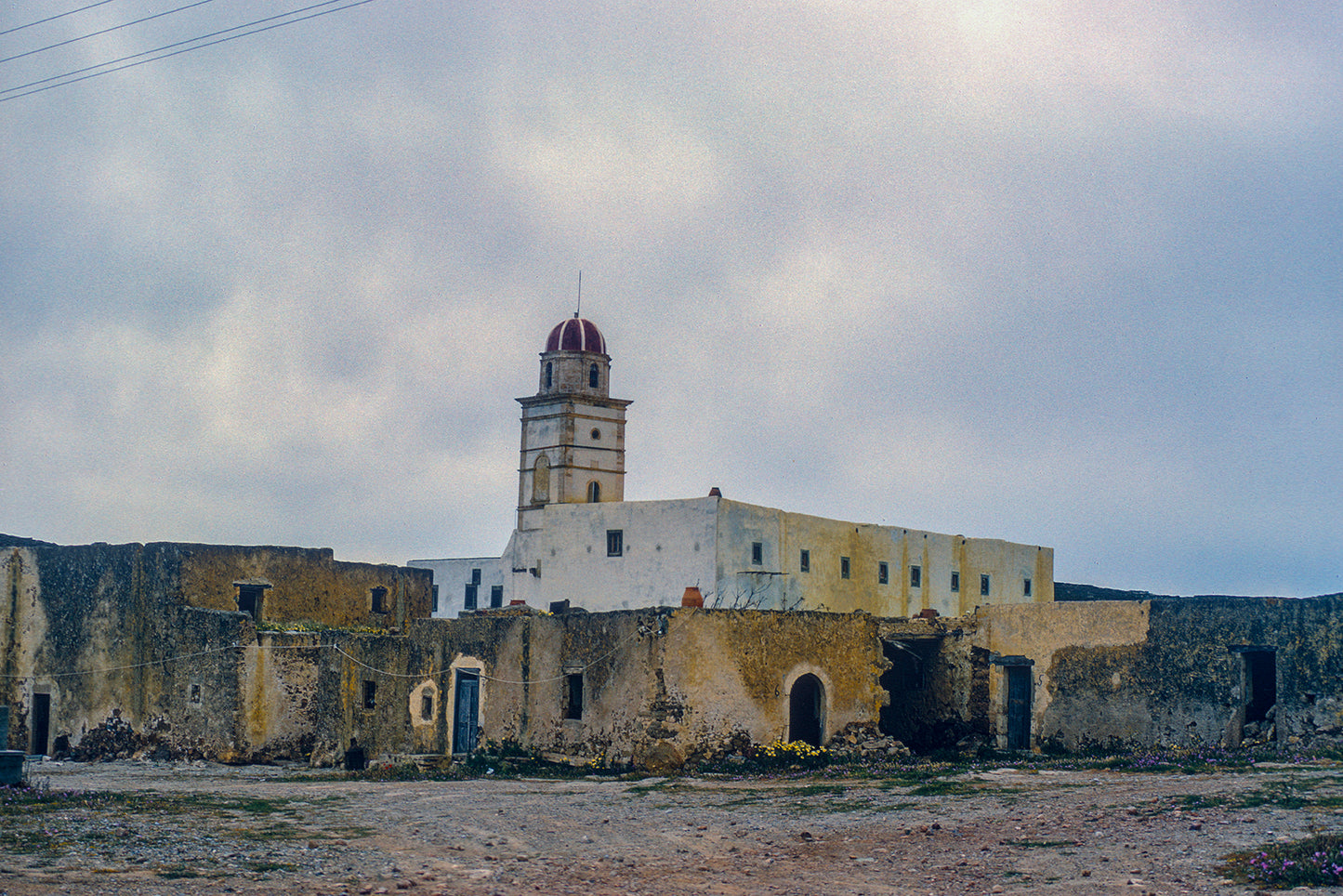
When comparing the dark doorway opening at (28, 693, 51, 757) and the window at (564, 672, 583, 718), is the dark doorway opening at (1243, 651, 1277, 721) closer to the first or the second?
the window at (564, 672, 583, 718)

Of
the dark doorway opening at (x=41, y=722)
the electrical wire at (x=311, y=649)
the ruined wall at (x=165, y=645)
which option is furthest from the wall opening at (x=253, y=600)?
the dark doorway opening at (x=41, y=722)

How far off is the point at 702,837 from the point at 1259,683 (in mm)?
10174

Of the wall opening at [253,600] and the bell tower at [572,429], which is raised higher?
the bell tower at [572,429]

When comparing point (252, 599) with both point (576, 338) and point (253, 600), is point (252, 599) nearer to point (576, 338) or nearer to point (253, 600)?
point (253, 600)

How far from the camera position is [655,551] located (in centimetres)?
4697

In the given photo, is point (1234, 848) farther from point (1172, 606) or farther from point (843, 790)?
point (1172, 606)

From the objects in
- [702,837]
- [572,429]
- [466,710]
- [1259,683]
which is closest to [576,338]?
[572,429]

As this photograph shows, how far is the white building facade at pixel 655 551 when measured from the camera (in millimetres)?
45875

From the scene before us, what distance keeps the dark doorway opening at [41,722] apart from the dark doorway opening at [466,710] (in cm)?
1162

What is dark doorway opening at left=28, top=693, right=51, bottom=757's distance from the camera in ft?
106

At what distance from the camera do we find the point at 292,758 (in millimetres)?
28969

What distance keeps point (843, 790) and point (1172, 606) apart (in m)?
6.49

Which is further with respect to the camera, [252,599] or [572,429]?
[572,429]

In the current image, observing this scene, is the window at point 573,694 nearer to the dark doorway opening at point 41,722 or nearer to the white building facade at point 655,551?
the dark doorway opening at point 41,722
